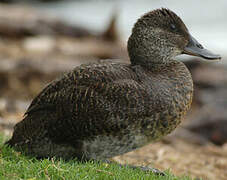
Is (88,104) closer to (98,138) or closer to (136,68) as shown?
(98,138)

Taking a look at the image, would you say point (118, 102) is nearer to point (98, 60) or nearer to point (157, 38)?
point (98, 60)

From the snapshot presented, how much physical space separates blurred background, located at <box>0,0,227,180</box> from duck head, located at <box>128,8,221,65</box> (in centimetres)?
133

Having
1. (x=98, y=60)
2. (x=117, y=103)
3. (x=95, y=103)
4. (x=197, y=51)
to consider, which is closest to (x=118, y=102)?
(x=117, y=103)

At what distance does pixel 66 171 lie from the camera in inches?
179

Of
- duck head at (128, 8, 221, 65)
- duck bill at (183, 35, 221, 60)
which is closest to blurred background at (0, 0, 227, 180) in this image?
duck head at (128, 8, 221, 65)

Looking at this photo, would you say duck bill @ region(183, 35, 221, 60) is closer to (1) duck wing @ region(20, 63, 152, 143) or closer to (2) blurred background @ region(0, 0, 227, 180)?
(1) duck wing @ region(20, 63, 152, 143)

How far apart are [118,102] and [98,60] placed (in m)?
0.80

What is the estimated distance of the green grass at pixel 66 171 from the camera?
4.46 metres

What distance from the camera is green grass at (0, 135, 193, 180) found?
4461 mm

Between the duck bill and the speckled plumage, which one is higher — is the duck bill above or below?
above

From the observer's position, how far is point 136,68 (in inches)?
213

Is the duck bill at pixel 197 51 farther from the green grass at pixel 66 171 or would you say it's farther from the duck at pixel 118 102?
the green grass at pixel 66 171

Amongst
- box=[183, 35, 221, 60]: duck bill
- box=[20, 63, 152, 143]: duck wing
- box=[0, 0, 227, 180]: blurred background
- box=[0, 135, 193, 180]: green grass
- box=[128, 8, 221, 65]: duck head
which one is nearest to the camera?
A: box=[0, 135, 193, 180]: green grass

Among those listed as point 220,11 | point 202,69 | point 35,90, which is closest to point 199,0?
point 220,11
